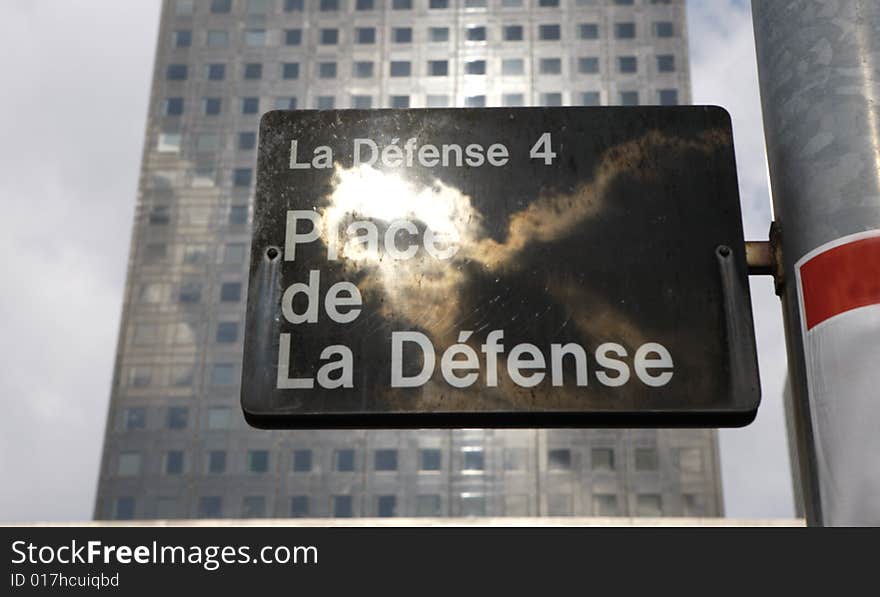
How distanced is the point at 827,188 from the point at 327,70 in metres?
102

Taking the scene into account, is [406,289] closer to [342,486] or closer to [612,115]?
[612,115]

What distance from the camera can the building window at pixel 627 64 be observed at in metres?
100

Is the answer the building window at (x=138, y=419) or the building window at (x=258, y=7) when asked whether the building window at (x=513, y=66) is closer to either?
the building window at (x=258, y=7)

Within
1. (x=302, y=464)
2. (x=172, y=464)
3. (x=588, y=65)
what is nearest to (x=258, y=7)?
(x=588, y=65)

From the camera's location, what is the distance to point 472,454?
3519 inches

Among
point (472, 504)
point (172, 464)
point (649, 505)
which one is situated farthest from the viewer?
point (172, 464)

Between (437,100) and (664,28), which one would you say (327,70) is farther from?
(664,28)

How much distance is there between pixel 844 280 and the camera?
3061 mm

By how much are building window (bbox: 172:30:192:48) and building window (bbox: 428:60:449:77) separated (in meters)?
20.3

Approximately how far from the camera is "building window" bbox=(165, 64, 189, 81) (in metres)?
102

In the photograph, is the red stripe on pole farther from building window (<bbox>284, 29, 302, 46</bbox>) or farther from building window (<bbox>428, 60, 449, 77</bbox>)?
building window (<bbox>284, 29, 302, 46</bbox>)
